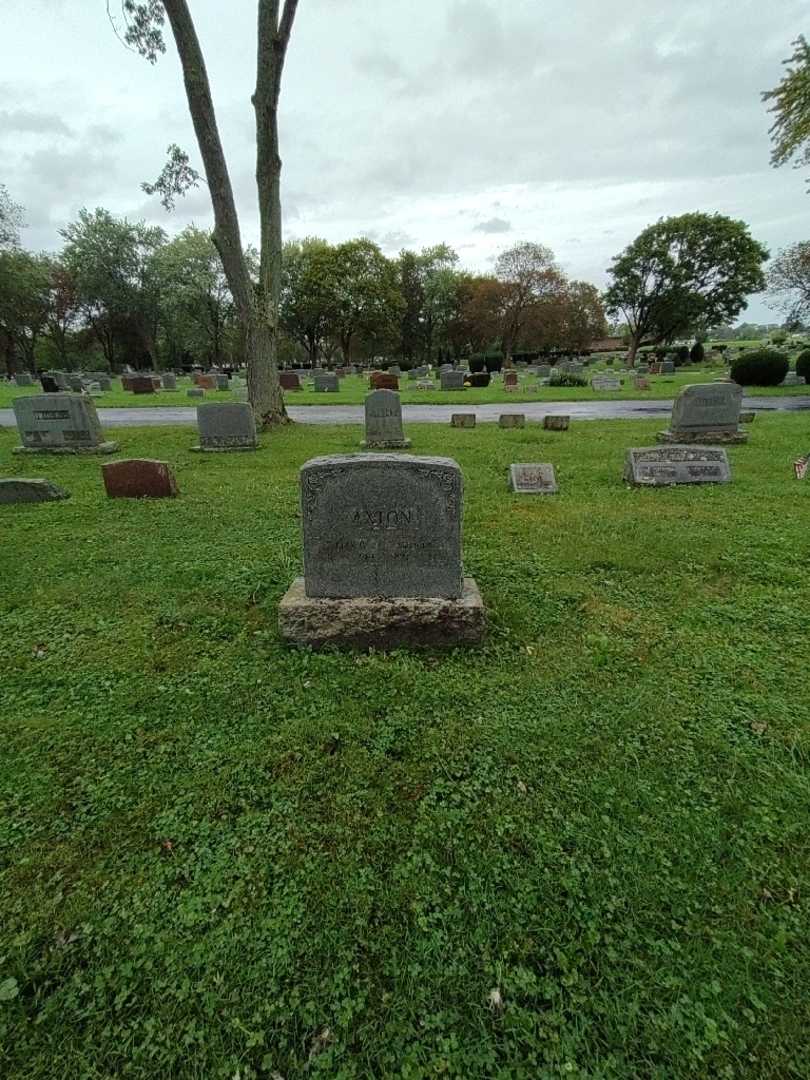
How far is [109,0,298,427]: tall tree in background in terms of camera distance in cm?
956

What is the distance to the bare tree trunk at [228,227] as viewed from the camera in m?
9.41

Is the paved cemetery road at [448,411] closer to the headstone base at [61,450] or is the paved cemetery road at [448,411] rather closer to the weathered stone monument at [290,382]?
the headstone base at [61,450]

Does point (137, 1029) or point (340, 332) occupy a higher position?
point (340, 332)

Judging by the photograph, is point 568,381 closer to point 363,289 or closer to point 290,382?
point 290,382

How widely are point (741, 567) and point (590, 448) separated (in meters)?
5.78

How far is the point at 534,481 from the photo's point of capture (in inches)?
263

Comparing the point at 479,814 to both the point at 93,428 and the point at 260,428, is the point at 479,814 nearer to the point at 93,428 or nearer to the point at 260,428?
the point at 93,428

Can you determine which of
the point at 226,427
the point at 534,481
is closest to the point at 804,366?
the point at 534,481

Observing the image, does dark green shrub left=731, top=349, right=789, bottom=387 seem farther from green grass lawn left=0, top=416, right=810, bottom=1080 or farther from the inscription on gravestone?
the inscription on gravestone

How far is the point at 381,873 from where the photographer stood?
1.85 metres

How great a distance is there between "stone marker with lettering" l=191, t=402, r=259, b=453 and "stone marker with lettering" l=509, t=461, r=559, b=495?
232 inches

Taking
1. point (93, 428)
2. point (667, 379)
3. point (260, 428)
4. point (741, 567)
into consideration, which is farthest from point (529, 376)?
point (741, 567)

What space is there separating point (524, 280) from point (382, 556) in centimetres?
5122

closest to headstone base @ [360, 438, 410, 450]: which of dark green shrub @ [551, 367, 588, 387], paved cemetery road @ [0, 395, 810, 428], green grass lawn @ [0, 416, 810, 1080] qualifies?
paved cemetery road @ [0, 395, 810, 428]
